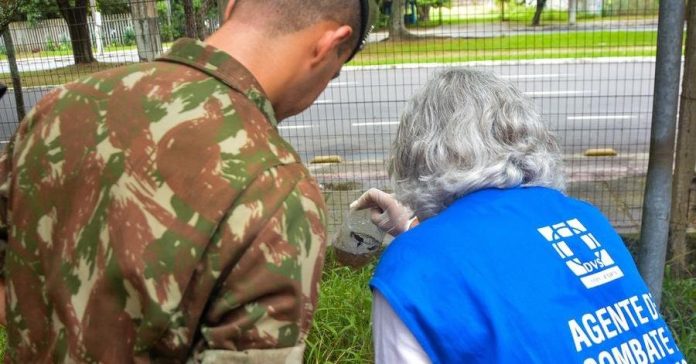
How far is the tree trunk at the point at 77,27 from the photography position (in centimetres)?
554

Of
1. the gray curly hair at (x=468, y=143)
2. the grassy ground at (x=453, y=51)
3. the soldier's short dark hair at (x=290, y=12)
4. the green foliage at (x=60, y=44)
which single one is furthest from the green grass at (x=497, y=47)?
the soldier's short dark hair at (x=290, y=12)

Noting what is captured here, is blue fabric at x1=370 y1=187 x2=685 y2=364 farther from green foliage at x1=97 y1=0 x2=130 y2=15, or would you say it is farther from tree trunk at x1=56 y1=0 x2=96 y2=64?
green foliage at x1=97 y1=0 x2=130 y2=15

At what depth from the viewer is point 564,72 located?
15320mm

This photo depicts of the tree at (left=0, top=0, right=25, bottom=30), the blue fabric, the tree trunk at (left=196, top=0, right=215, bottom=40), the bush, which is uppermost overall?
the tree at (left=0, top=0, right=25, bottom=30)

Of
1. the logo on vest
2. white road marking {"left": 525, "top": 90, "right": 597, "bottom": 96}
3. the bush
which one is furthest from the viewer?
white road marking {"left": 525, "top": 90, "right": 597, "bottom": 96}

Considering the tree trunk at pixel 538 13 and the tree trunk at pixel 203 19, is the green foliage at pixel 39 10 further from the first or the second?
the tree trunk at pixel 538 13

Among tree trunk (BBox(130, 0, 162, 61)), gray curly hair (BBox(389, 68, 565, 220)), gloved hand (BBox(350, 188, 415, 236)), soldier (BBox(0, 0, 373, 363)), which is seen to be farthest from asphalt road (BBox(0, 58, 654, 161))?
soldier (BBox(0, 0, 373, 363))

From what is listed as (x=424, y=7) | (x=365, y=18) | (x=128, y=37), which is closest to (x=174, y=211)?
(x=365, y=18)

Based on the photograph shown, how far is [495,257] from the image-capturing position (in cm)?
150

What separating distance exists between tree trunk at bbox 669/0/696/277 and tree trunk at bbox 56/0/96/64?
13.7 feet

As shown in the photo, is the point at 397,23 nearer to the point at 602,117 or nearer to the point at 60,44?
the point at 60,44

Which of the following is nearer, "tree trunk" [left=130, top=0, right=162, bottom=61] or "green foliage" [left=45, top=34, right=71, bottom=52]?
"tree trunk" [left=130, top=0, right=162, bottom=61]

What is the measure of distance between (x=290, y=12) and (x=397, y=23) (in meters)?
5.96

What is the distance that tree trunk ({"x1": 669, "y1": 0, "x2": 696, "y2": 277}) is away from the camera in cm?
351
